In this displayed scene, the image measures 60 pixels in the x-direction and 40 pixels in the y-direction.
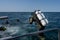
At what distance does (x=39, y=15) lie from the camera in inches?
304

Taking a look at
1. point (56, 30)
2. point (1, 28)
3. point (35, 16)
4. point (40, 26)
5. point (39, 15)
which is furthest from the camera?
point (1, 28)

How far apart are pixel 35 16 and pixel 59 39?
5587mm

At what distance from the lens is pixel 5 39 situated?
1.92 meters

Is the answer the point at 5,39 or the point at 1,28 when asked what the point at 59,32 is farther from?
the point at 1,28

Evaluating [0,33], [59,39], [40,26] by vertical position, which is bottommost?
[0,33]

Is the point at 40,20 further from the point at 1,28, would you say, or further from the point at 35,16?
the point at 1,28

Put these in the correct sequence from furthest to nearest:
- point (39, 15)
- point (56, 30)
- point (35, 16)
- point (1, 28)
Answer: point (1, 28), point (35, 16), point (39, 15), point (56, 30)

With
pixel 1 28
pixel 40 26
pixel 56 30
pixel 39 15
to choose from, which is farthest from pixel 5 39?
pixel 1 28

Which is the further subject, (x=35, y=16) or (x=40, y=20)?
(x=35, y=16)

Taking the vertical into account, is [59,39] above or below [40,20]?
above

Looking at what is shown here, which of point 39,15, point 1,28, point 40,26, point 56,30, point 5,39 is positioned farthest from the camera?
point 1,28

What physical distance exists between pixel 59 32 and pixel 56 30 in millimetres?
67

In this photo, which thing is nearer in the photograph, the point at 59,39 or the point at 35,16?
the point at 59,39

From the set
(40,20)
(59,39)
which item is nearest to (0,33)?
(40,20)
